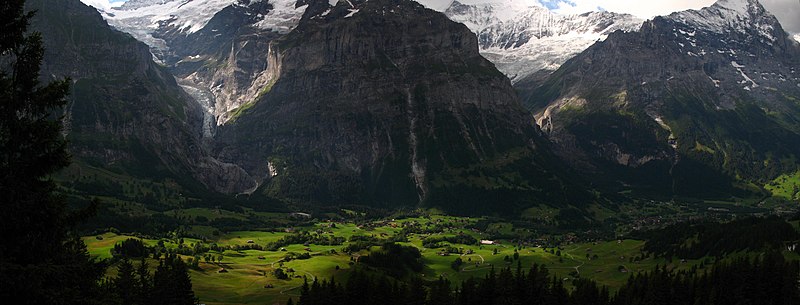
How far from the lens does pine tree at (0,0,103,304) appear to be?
30.1 meters

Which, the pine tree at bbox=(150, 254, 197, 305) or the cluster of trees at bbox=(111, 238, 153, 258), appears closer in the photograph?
the pine tree at bbox=(150, 254, 197, 305)

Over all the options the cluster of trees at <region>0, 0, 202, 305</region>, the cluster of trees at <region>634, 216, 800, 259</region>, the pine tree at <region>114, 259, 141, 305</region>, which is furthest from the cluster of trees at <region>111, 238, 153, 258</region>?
the cluster of trees at <region>0, 0, 202, 305</region>

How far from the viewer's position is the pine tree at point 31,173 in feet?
98.9

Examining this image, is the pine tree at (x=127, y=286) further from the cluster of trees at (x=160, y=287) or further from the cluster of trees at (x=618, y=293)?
the cluster of trees at (x=618, y=293)

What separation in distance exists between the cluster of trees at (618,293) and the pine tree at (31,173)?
3948 inches

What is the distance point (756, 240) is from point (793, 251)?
14.5 m

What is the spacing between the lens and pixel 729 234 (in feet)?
623

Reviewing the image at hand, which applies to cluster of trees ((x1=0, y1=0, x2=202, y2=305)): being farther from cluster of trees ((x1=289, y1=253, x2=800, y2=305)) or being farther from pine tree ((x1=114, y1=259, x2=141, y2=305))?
cluster of trees ((x1=289, y1=253, x2=800, y2=305))

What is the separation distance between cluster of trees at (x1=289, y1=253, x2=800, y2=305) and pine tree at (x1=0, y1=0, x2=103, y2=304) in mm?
100283

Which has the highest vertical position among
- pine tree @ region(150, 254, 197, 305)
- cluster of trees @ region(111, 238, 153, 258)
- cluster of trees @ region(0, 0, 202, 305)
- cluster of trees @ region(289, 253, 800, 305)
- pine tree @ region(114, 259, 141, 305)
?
cluster of trees @ region(0, 0, 202, 305)

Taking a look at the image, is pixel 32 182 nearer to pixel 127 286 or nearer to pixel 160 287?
pixel 127 286

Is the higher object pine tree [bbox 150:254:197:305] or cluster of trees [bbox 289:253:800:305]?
pine tree [bbox 150:254:197:305]

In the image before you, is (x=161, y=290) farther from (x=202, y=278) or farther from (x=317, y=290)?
(x=202, y=278)

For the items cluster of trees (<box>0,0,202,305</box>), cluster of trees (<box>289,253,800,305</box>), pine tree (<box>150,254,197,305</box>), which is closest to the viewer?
cluster of trees (<box>0,0,202,305</box>)
